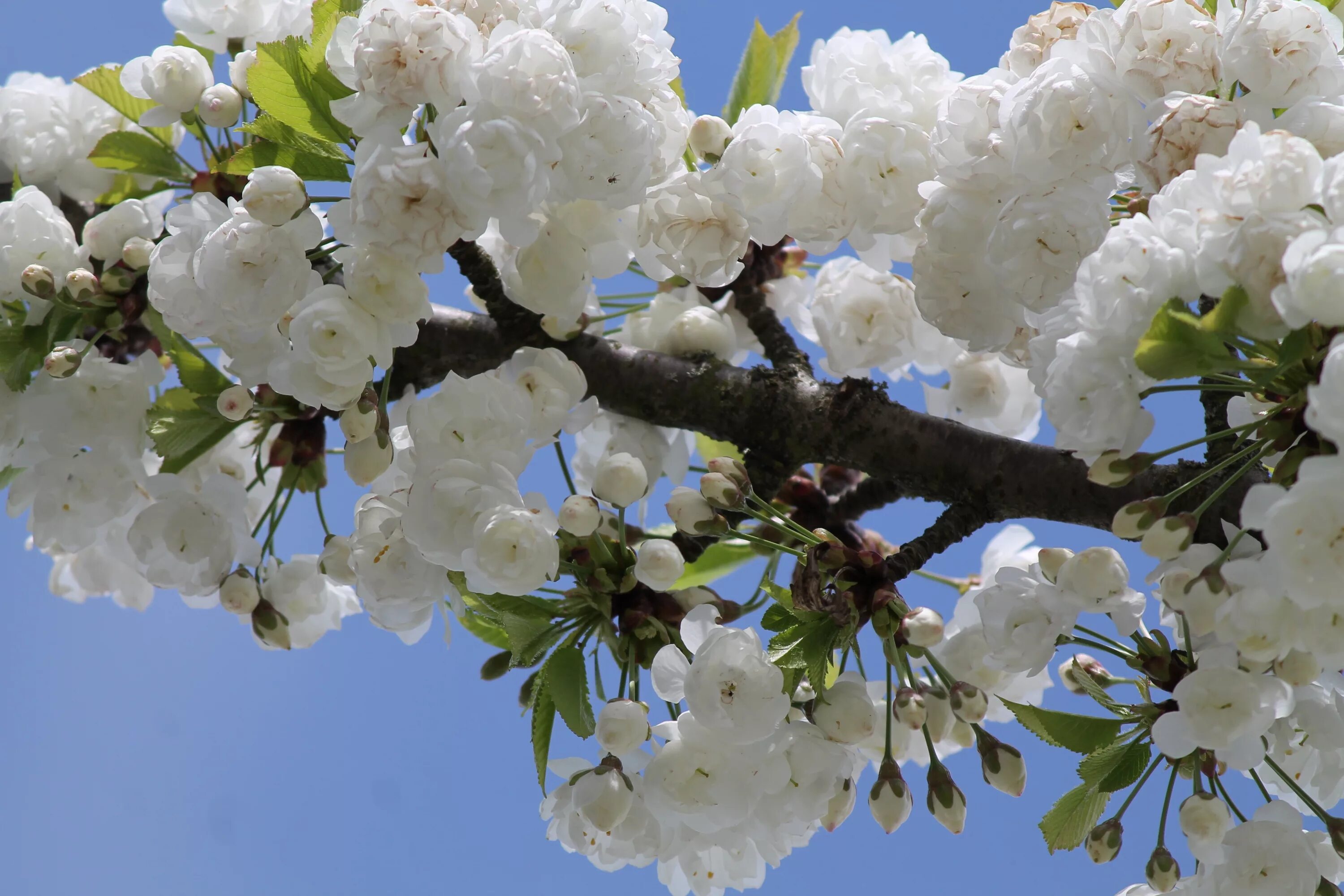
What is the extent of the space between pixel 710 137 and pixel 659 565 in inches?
13.1

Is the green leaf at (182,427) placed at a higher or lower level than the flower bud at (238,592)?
higher

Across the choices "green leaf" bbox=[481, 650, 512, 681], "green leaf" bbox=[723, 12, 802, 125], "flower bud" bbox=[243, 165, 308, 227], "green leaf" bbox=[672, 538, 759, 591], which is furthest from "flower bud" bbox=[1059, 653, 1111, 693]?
"flower bud" bbox=[243, 165, 308, 227]

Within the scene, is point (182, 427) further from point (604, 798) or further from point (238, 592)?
point (604, 798)

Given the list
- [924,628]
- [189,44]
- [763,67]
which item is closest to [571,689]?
[924,628]

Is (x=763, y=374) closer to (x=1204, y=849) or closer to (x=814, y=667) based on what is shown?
(x=814, y=667)

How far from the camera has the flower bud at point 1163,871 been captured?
78 centimetres

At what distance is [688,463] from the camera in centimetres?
97

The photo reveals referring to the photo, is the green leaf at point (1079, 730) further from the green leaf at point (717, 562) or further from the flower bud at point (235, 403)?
the flower bud at point (235, 403)

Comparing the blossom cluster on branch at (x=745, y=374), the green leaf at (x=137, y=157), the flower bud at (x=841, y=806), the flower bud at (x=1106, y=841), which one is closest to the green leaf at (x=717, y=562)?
the blossom cluster on branch at (x=745, y=374)

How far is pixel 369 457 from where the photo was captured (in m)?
0.82

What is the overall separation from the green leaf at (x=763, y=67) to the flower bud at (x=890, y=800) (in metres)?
0.58

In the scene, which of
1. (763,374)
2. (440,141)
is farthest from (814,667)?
(440,141)

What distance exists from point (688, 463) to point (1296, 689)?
484 mm

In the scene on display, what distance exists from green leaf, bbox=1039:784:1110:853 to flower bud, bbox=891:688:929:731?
4.3 inches
